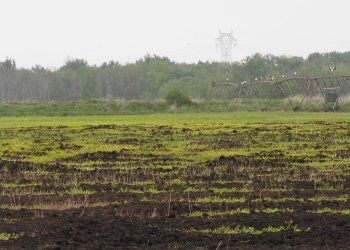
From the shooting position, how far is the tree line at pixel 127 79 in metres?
108

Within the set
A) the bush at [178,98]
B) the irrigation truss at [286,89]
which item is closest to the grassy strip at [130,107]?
the bush at [178,98]

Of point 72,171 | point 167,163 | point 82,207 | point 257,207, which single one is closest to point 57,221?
point 82,207

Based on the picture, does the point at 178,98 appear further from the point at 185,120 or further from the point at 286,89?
the point at 185,120

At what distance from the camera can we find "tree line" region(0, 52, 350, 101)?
356 ft

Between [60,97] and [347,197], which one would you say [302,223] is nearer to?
[347,197]

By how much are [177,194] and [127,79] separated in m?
96.2

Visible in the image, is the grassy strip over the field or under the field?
over

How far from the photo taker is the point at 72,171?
1827cm

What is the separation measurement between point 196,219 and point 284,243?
2.01 meters

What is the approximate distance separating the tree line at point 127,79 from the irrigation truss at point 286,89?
88.0 ft

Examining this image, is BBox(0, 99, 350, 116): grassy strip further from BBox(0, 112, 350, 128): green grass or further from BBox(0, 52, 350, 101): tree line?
BBox(0, 52, 350, 101): tree line

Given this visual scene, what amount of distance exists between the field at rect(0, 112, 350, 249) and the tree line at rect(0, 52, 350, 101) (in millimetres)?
79593

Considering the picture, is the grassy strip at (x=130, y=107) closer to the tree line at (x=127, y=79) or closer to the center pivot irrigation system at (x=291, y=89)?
the center pivot irrigation system at (x=291, y=89)

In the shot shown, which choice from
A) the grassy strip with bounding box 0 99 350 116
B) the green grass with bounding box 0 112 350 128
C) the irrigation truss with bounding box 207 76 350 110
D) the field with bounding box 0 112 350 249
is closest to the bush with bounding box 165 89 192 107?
the grassy strip with bounding box 0 99 350 116
